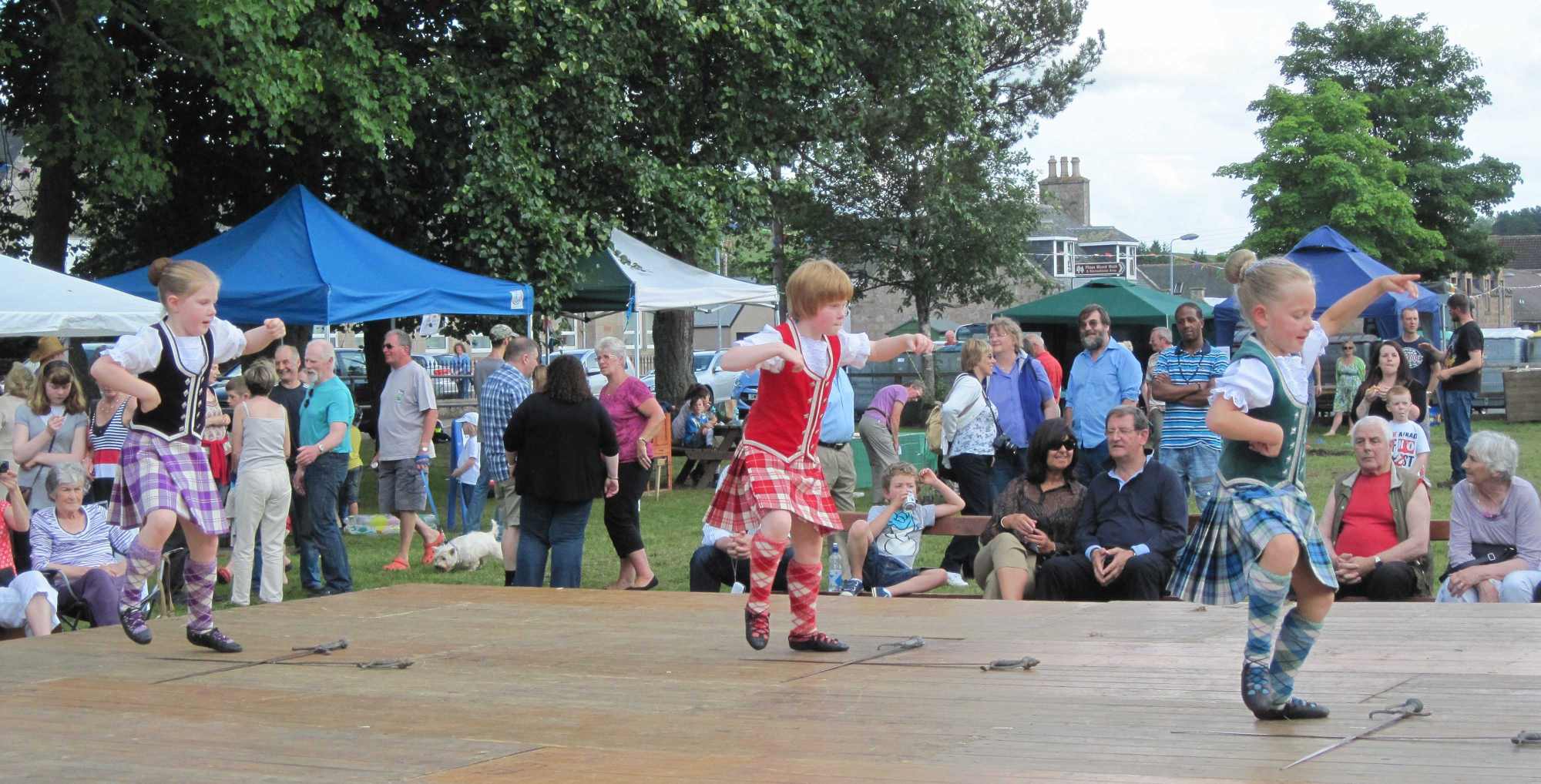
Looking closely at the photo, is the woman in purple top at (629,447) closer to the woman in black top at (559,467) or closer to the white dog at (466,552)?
the woman in black top at (559,467)

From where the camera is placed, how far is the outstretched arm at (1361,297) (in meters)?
4.16

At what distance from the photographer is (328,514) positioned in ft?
33.4

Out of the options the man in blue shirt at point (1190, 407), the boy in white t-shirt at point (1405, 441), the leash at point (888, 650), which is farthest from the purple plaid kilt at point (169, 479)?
the boy in white t-shirt at point (1405, 441)

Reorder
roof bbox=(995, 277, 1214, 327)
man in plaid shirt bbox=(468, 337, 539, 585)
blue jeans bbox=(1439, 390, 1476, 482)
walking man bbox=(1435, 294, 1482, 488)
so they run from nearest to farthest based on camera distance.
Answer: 1. man in plaid shirt bbox=(468, 337, 539, 585)
2. walking man bbox=(1435, 294, 1482, 488)
3. blue jeans bbox=(1439, 390, 1476, 482)
4. roof bbox=(995, 277, 1214, 327)

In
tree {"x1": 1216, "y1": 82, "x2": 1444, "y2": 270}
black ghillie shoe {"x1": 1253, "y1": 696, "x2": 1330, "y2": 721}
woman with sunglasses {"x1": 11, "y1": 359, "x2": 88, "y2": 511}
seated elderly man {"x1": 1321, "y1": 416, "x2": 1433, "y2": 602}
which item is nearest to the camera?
black ghillie shoe {"x1": 1253, "y1": 696, "x2": 1330, "y2": 721}

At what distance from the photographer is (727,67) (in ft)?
60.9

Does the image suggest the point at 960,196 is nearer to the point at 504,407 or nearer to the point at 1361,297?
the point at 504,407

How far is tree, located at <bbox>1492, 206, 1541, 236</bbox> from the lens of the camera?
144 m

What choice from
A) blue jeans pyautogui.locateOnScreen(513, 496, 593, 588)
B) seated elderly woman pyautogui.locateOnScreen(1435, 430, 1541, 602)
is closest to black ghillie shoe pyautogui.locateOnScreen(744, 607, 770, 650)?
blue jeans pyautogui.locateOnScreen(513, 496, 593, 588)

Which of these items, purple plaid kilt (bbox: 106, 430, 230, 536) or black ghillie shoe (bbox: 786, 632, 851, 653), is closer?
black ghillie shoe (bbox: 786, 632, 851, 653)

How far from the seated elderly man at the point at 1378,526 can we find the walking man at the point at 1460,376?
698cm

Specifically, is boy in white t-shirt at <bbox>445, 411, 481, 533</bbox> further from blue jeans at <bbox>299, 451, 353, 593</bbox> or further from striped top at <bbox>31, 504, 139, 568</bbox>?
striped top at <bbox>31, 504, 139, 568</bbox>

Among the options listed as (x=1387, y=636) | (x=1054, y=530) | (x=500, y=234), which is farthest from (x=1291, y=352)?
(x=500, y=234)

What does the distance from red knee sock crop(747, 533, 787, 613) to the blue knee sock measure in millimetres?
1947
